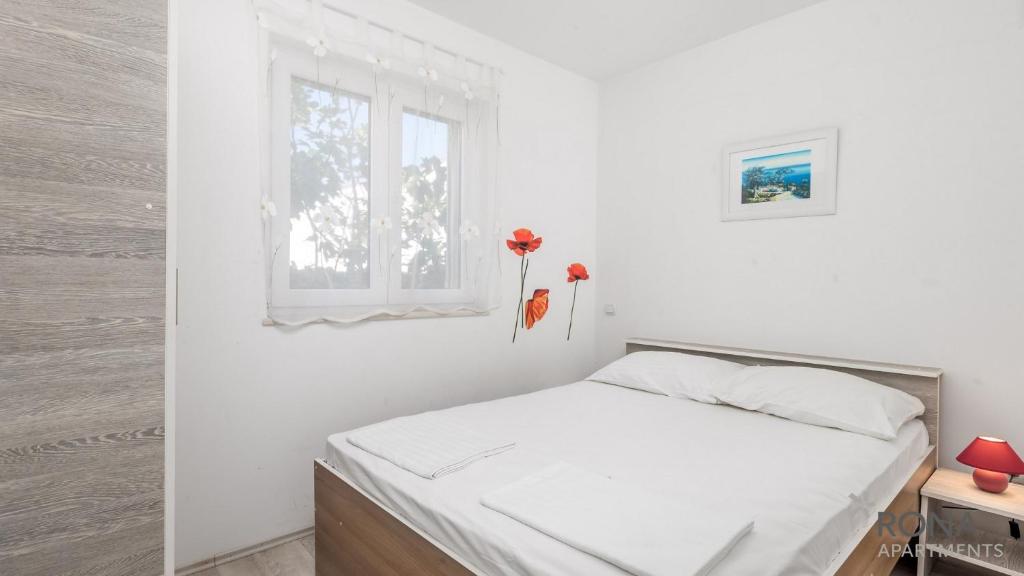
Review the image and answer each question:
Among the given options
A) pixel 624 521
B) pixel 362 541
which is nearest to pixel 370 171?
pixel 362 541

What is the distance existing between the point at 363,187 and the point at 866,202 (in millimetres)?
2316

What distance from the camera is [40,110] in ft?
4.08

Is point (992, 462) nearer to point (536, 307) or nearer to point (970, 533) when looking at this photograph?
point (970, 533)

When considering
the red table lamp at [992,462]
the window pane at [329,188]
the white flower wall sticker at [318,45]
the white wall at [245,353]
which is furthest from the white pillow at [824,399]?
the white flower wall sticker at [318,45]

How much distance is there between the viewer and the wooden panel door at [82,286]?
1216 millimetres

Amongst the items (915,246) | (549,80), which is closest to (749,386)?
(915,246)

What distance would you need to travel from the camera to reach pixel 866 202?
2.37m

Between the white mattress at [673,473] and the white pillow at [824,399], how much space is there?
0.16 feet

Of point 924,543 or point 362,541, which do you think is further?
point 924,543

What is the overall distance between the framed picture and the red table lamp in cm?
114

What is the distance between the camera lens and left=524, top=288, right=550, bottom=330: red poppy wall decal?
308cm

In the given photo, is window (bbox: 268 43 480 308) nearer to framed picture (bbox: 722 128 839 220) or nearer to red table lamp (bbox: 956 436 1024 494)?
framed picture (bbox: 722 128 839 220)

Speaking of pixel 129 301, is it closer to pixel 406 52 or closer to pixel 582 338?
pixel 406 52

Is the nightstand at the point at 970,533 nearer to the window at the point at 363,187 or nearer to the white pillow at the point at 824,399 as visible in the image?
the white pillow at the point at 824,399
